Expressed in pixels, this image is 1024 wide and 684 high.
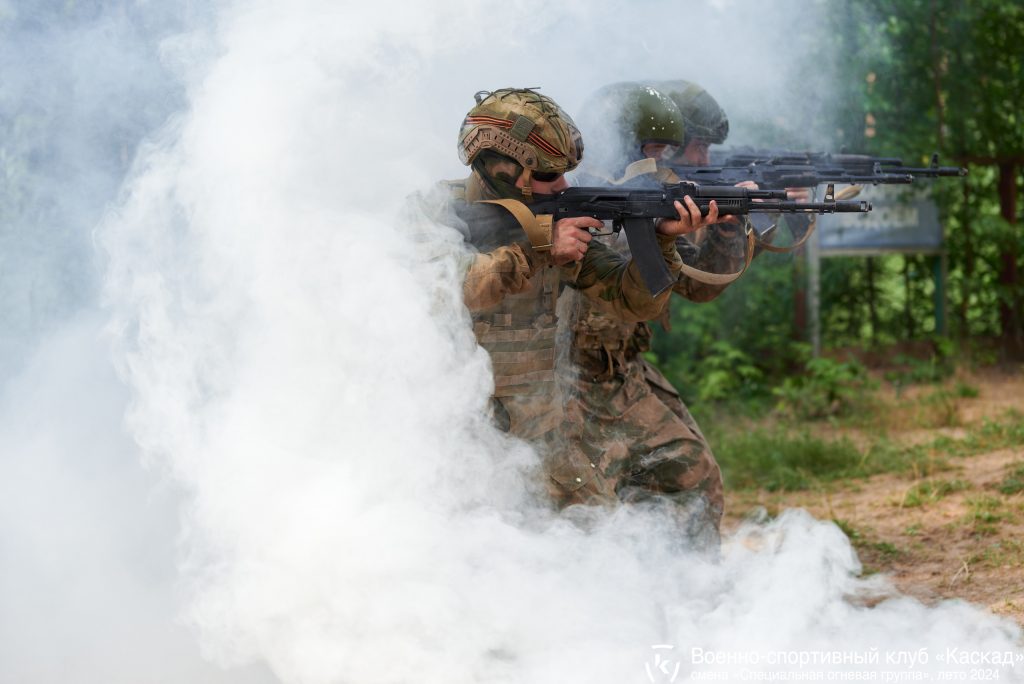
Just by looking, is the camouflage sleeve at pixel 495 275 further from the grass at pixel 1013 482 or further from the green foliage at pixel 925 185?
the green foliage at pixel 925 185

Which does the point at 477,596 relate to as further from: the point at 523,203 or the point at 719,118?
the point at 719,118

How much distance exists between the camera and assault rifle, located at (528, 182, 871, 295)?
14.0 feet

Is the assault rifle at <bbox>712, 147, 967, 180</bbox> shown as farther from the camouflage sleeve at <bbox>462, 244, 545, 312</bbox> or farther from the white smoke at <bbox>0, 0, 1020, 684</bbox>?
the camouflage sleeve at <bbox>462, 244, 545, 312</bbox>

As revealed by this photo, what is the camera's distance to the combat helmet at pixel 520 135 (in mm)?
4215

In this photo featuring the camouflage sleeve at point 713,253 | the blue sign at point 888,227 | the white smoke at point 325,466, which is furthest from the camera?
the blue sign at point 888,227

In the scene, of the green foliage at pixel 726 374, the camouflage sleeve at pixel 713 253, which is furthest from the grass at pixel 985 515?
the green foliage at pixel 726 374

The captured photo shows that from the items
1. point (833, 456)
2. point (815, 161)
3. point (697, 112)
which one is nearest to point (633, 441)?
point (697, 112)

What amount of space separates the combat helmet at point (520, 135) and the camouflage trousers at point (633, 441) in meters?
1.09

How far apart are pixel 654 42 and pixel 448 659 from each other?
476 centimetres

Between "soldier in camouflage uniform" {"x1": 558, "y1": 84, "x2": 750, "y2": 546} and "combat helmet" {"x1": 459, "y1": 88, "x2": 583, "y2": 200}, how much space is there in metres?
0.89

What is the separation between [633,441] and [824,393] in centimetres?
490

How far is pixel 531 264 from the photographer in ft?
13.7

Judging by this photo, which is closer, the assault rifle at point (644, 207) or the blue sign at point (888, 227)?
the assault rifle at point (644, 207)

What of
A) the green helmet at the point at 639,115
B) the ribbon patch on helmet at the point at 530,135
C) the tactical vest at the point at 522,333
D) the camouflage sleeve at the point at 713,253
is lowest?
the tactical vest at the point at 522,333
